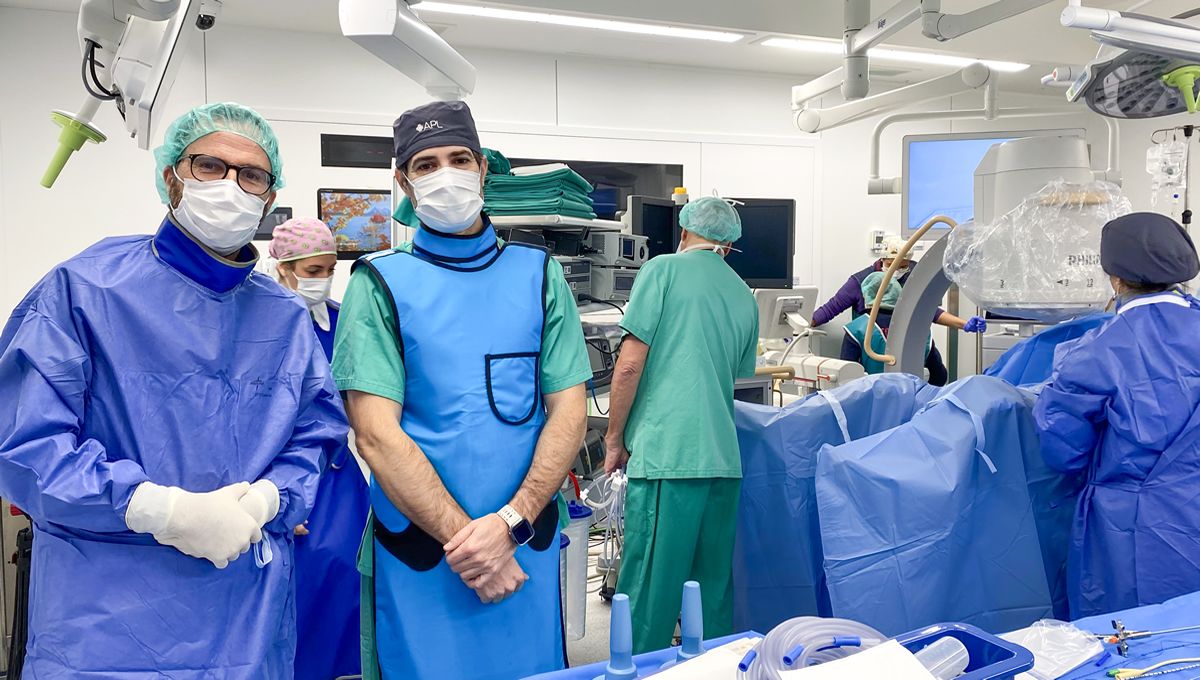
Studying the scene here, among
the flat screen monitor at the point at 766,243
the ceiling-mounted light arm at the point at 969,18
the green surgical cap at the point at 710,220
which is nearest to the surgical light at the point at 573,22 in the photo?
the flat screen monitor at the point at 766,243

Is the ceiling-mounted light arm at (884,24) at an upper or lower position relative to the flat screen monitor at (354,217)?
upper

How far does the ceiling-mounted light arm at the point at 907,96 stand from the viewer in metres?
2.59

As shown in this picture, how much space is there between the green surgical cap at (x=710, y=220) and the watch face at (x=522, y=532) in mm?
1472

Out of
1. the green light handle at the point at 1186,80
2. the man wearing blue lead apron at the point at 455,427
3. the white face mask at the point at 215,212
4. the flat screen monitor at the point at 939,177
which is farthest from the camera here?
the flat screen monitor at the point at 939,177

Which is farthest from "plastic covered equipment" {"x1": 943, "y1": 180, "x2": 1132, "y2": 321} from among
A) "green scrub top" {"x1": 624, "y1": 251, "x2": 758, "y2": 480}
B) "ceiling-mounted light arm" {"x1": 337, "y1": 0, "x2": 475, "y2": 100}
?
"ceiling-mounted light arm" {"x1": 337, "y1": 0, "x2": 475, "y2": 100}

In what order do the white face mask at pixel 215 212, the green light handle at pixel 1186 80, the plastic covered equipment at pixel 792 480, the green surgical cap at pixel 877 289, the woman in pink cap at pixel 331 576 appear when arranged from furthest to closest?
the green surgical cap at pixel 877 289 < the plastic covered equipment at pixel 792 480 < the woman in pink cap at pixel 331 576 < the green light handle at pixel 1186 80 < the white face mask at pixel 215 212

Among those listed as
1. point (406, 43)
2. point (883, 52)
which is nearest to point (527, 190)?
point (406, 43)

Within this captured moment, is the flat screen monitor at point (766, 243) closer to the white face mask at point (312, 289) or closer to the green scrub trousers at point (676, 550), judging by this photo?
the green scrub trousers at point (676, 550)

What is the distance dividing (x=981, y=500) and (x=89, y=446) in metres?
1.71

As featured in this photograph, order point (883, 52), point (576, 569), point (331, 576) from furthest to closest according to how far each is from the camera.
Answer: point (883, 52)
point (576, 569)
point (331, 576)

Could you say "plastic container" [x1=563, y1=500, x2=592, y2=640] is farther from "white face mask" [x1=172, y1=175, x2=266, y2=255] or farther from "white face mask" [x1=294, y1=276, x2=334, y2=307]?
"white face mask" [x1=172, y1=175, x2=266, y2=255]

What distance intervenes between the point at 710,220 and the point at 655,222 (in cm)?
121

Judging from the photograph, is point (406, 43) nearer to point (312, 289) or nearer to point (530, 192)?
point (312, 289)

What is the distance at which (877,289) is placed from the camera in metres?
4.40
